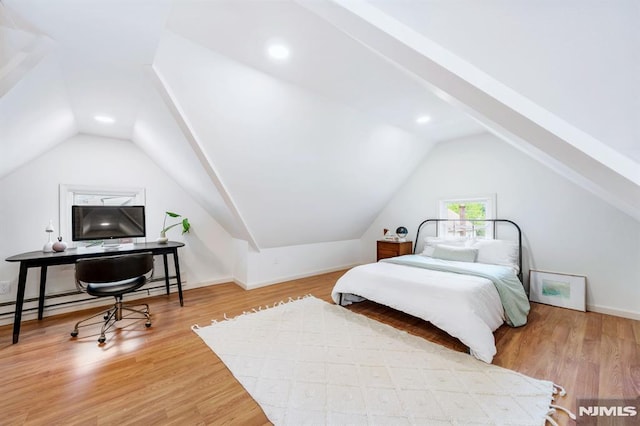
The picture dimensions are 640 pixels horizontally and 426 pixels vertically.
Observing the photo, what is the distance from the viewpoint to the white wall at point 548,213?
298 cm

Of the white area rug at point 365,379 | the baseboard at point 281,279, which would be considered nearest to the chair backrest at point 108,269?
the white area rug at point 365,379

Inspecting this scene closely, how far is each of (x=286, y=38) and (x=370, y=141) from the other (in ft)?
6.66

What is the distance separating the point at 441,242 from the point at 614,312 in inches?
78.6

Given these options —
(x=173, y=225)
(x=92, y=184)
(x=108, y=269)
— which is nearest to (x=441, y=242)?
(x=173, y=225)

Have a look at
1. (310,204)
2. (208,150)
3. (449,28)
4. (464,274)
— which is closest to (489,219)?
(464,274)

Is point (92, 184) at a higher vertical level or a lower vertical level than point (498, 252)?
higher

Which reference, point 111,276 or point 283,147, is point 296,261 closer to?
point 283,147

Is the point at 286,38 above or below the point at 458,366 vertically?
above

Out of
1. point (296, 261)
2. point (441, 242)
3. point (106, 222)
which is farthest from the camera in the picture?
point (296, 261)

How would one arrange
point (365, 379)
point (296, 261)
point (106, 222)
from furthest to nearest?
point (296, 261)
point (106, 222)
point (365, 379)

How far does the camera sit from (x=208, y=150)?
2691 mm

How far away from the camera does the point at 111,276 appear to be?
98.4 inches

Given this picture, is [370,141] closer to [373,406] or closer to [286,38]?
[286,38]

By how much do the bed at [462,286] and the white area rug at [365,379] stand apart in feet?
0.87
